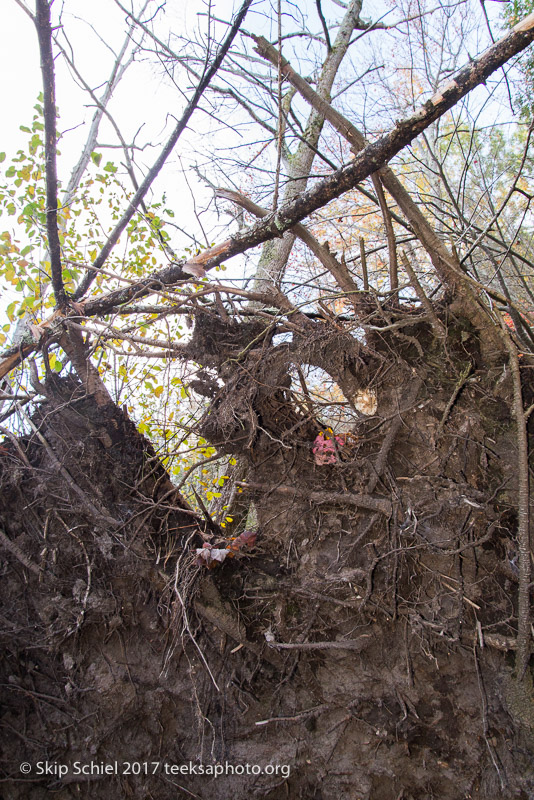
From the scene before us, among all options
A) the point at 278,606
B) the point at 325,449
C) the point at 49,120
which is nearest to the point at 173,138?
the point at 49,120

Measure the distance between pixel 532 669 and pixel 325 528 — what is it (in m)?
1.29

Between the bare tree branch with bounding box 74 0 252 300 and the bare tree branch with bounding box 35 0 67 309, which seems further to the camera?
the bare tree branch with bounding box 74 0 252 300

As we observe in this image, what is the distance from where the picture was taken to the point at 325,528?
2848 mm

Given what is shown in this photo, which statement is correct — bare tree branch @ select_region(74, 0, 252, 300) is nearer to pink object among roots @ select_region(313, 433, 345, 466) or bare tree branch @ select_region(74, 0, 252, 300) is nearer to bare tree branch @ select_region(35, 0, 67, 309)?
bare tree branch @ select_region(35, 0, 67, 309)

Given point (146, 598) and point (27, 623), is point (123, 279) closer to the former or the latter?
point (146, 598)

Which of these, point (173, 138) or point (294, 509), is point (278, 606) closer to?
point (294, 509)

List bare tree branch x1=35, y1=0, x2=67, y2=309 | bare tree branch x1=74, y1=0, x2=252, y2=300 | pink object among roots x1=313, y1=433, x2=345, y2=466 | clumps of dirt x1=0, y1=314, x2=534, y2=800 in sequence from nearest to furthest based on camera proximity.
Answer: bare tree branch x1=35, y1=0, x2=67, y2=309
clumps of dirt x1=0, y1=314, x2=534, y2=800
bare tree branch x1=74, y1=0, x2=252, y2=300
pink object among roots x1=313, y1=433, x2=345, y2=466

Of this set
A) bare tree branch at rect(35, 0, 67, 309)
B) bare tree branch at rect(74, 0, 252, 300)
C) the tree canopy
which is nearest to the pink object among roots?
the tree canopy

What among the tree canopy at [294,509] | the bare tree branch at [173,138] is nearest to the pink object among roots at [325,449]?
the tree canopy at [294,509]

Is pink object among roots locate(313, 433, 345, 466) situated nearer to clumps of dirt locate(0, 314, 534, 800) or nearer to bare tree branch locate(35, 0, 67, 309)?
clumps of dirt locate(0, 314, 534, 800)

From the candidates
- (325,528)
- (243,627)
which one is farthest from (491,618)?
(243,627)

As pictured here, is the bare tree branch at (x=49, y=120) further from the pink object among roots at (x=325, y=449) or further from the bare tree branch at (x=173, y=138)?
the pink object among roots at (x=325, y=449)

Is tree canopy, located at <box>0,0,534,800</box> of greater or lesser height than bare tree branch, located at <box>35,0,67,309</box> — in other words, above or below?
below

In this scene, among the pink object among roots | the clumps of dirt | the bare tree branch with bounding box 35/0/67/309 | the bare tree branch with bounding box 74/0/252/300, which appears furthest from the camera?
the pink object among roots
